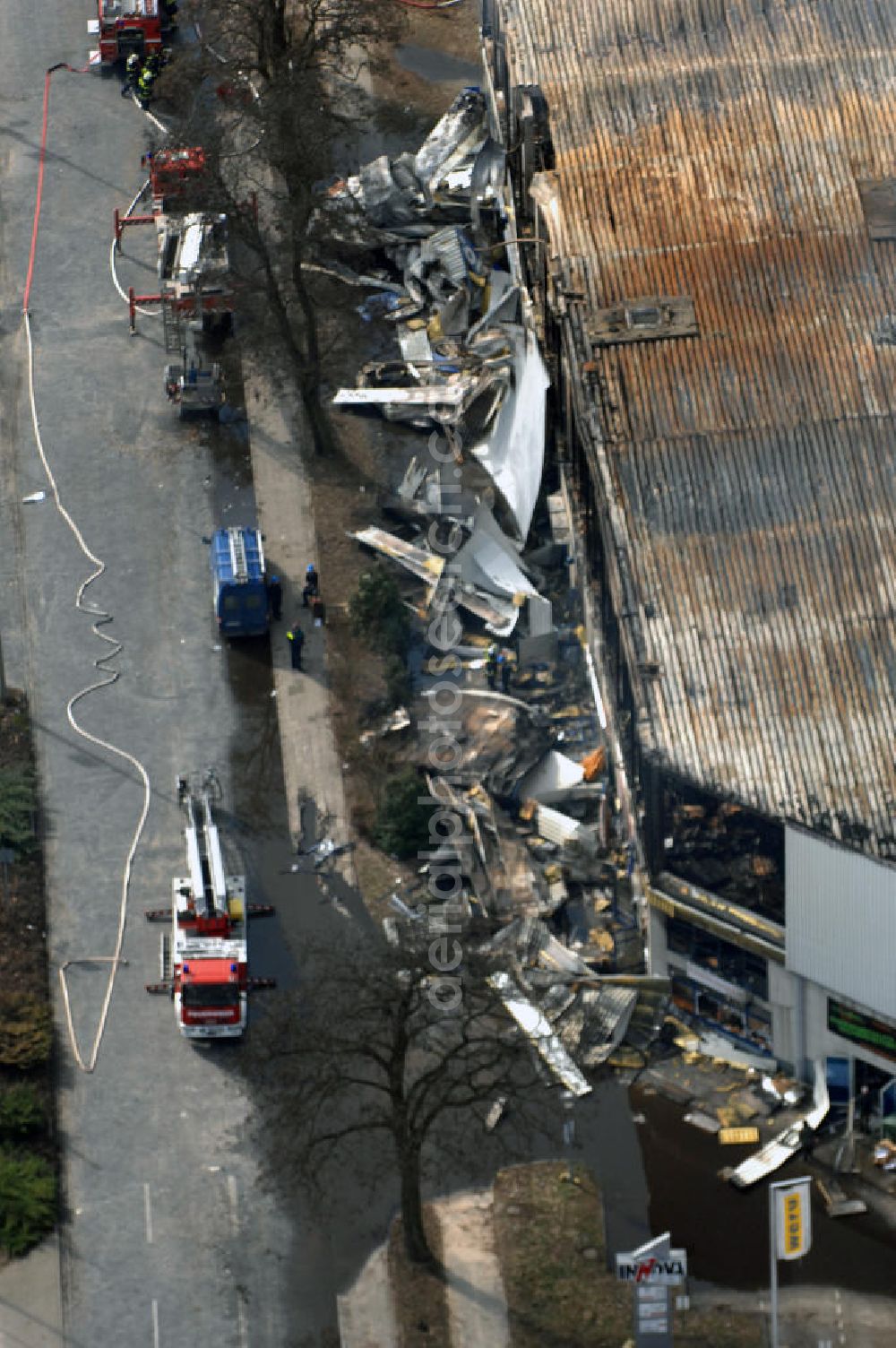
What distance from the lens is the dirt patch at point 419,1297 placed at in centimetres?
7988

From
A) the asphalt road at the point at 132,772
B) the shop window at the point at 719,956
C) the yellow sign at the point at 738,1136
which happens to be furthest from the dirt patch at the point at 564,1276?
the shop window at the point at 719,956

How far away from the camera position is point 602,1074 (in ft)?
286

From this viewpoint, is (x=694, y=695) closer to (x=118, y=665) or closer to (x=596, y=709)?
(x=596, y=709)

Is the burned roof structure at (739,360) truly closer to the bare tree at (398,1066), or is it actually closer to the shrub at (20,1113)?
the bare tree at (398,1066)

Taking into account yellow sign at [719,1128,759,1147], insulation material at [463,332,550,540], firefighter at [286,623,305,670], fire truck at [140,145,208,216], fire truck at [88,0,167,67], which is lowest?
yellow sign at [719,1128,759,1147]

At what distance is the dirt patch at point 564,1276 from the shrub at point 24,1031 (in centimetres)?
1299

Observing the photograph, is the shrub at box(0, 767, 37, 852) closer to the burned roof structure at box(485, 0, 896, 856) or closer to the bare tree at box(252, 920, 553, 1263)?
the bare tree at box(252, 920, 553, 1263)

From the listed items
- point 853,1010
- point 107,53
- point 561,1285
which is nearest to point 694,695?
point 853,1010

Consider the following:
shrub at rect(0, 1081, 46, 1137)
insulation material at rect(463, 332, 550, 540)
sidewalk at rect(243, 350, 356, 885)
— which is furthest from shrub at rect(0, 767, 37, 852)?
insulation material at rect(463, 332, 550, 540)

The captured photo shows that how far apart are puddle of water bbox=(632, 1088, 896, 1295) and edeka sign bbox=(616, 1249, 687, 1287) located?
4187 mm

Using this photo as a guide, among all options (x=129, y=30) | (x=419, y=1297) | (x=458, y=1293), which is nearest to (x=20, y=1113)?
(x=419, y=1297)

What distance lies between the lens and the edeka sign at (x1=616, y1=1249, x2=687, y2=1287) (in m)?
77.0

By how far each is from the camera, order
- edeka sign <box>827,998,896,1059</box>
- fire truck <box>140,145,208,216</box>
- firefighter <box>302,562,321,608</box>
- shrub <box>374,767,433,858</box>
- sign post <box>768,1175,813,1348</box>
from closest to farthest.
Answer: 1. sign post <box>768,1175,813,1348</box>
2. edeka sign <box>827,998,896,1059</box>
3. shrub <box>374,767,433,858</box>
4. firefighter <box>302,562,321,608</box>
5. fire truck <box>140,145,208,216</box>

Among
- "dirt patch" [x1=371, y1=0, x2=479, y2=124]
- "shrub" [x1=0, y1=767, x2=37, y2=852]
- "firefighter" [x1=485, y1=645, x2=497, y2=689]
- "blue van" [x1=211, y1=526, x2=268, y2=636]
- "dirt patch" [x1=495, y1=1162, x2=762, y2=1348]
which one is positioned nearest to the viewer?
"dirt patch" [x1=495, y1=1162, x2=762, y2=1348]
